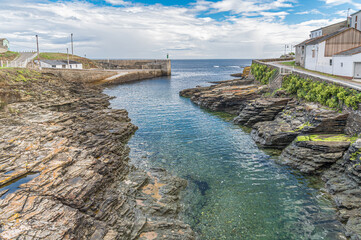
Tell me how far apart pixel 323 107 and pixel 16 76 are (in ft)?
158

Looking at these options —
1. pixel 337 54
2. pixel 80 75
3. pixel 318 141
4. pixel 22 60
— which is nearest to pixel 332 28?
pixel 337 54

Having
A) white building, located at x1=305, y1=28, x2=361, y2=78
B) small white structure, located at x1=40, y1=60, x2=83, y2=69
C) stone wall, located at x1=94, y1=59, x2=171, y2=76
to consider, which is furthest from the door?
stone wall, located at x1=94, y1=59, x2=171, y2=76

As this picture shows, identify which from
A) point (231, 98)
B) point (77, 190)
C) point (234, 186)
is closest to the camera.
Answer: point (77, 190)

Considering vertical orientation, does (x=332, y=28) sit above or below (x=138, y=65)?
above

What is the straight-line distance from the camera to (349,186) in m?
18.2

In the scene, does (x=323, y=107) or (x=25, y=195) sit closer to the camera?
(x=25, y=195)

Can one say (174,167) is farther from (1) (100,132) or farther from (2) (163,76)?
(2) (163,76)

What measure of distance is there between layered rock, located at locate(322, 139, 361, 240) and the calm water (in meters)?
0.73

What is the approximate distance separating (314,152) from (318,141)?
4.16 ft

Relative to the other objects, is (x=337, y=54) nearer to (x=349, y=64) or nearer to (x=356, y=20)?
(x=349, y=64)

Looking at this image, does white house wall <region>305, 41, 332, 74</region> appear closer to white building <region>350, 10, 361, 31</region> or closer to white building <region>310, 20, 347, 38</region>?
white building <region>350, 10, 361, 31</region>

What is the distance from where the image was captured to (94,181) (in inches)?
626

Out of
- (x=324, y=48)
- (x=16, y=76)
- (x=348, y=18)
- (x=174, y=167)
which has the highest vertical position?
(x=348, y=18)

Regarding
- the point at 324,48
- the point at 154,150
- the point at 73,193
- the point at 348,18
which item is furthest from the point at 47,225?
the point at 348,18
